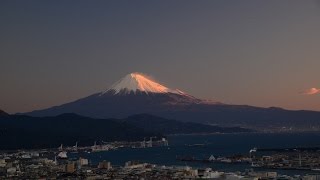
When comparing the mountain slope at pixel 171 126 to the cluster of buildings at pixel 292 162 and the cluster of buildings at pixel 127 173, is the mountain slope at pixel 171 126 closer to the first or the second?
the cluster of buildings at pixel 292 162

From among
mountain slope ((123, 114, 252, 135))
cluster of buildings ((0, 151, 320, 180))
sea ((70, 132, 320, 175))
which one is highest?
mountain slope ((123, 114, 252, 135))

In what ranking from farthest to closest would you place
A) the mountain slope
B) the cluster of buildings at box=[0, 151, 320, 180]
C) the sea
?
the mountain slope, the sea, the cluster of buildings at box=[0, 151, 320, 180]

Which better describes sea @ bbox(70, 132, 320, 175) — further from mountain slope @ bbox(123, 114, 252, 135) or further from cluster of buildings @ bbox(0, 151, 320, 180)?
mountain slope @ bbox(123, 114, 252, 135)

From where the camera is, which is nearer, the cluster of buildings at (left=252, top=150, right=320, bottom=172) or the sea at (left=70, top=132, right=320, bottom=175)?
the cluster of buildings at (left=252, top=150, right=320, bottom=172)

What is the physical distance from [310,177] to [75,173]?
25.2 ft

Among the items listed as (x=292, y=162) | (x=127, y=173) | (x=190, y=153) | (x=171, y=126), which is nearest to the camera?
(x=127, y=173)

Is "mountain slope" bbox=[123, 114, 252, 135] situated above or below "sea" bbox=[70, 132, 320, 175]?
above

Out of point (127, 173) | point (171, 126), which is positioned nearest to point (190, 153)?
point (127, 173)

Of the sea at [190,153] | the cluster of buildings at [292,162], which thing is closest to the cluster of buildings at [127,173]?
the sea at [190,153]

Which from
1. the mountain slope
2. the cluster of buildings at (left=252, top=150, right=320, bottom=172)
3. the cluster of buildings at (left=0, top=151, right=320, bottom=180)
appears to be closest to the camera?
the cluster of buildings at (left=0, top=151, right=320, bottom=180)

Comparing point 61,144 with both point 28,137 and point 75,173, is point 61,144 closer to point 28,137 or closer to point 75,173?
point 28,137

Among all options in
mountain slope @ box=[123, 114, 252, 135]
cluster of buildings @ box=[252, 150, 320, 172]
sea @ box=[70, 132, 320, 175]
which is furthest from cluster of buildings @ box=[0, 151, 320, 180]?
mountain slope @ box=[123, 114, 252, 135]

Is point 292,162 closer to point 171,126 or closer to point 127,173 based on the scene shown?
point 127,173

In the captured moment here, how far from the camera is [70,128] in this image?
204 ft
